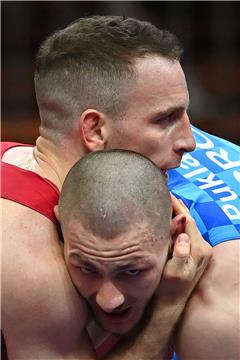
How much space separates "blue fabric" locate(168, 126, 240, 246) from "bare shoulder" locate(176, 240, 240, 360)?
115mm

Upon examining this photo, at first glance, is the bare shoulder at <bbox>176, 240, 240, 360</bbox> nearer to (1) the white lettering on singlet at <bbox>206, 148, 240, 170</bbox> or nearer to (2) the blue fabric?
(2) the blue fabric

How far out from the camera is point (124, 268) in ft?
6.30

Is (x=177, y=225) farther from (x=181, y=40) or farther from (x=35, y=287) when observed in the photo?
(x=181, y=40)

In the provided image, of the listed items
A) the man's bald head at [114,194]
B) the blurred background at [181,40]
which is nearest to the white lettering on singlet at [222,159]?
the man's bald head at [114,194]

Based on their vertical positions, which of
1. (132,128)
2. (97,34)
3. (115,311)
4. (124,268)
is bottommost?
(115,311)

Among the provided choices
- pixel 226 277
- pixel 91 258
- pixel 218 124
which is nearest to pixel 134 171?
pixel 91 258

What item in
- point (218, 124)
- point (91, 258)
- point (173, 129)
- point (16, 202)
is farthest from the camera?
point (218, 124)

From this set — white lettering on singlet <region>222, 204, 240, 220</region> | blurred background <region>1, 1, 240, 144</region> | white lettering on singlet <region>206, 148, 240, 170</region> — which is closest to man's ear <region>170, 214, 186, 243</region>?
white lettering on singlet <region>222, 204, 240, 220</region>

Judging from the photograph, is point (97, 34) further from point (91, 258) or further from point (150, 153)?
point (91, 258)

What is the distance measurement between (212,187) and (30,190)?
21.3 inches

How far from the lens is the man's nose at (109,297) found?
1.91 meters

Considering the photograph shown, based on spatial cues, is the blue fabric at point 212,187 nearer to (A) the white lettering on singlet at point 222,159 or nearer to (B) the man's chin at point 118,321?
(A) the white lettering on singlet at point 222,159

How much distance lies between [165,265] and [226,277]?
16cm

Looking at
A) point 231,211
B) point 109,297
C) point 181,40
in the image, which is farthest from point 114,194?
point 181,40
